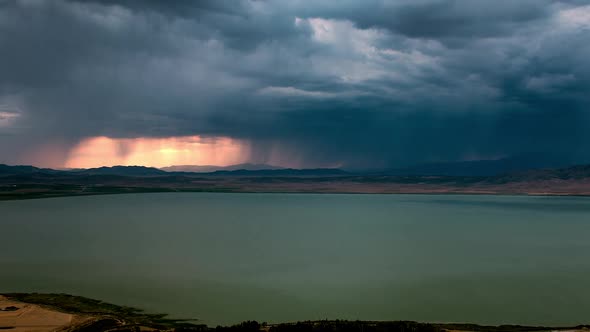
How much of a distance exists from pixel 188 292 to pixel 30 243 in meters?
21.5

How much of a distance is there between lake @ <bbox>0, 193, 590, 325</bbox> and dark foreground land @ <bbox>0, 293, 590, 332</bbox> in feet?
3.84

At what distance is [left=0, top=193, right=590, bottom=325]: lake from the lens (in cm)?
1962

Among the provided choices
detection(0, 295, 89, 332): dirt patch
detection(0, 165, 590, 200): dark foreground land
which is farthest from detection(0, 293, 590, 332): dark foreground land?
detection(0, 165, 590, 200): dark foreground land

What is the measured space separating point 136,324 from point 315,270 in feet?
40.9

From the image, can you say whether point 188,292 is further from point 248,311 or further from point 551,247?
point 551,247

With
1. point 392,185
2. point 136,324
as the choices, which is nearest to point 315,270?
point 136,324

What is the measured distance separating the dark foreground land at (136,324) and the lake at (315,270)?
46.1 inches

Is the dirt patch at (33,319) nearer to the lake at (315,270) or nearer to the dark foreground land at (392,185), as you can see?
the lake at (315,270)

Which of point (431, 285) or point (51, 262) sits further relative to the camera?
point (51, 262)

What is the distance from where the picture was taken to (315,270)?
27.4 m

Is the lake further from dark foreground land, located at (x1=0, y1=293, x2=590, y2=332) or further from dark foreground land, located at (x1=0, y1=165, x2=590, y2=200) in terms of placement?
dark foreground land, located at (x1=0, y1=165, x2=590, y2=200)

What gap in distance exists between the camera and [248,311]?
19266mm

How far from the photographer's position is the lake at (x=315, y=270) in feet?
64.4

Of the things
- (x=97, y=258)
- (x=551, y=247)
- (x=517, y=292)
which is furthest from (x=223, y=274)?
(x=551, y=247)
